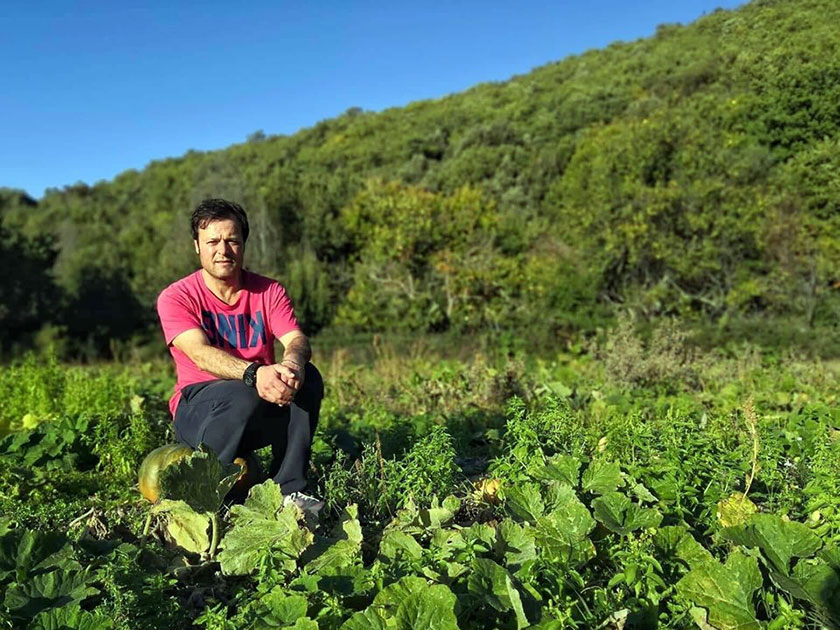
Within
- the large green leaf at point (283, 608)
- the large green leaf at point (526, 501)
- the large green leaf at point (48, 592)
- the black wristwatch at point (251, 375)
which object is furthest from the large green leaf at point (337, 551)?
the black wristwatch at point (251, 375)

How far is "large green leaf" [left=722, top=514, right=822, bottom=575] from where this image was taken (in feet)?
6.73

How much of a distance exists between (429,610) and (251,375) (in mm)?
1555

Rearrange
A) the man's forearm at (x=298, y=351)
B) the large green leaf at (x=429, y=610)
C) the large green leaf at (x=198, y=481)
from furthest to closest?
the man's forearm at (x=298, y=351), the large green leaf at (x=198, y=481), the large green leaf at (x=429, y=610)

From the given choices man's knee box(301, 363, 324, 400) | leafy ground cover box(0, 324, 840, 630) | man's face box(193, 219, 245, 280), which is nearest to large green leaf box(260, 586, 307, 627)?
leafy ground cover box(0, 324, 840, 630)

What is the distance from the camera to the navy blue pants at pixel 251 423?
2.94m

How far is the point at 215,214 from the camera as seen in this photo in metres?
3.21

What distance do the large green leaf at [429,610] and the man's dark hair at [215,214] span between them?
2.08 m

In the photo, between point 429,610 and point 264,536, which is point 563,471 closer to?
point 429,610

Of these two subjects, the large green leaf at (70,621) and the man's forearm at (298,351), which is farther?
the man's forearm at (298,351)

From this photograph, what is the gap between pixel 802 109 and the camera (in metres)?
8.60

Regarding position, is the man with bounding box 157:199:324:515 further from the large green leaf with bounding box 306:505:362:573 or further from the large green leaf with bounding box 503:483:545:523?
the large green leaf with bounding box 503:483:545:523

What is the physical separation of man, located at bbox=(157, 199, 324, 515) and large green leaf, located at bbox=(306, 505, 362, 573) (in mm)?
341

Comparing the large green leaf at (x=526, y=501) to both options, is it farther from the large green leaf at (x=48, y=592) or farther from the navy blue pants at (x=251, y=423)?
the large green leaf at (x=48, y=592)

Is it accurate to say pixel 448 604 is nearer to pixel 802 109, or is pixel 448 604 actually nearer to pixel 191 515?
pixel 191 515
